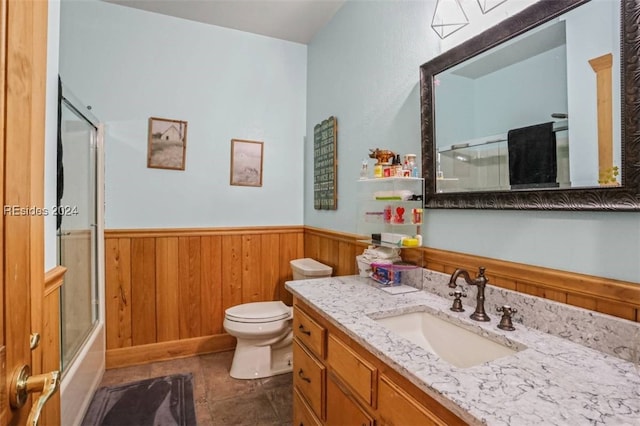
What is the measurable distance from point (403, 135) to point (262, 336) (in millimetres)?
1593

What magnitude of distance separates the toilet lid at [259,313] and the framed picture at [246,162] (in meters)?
1.07

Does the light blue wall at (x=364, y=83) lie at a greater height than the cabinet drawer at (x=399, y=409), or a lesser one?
greater

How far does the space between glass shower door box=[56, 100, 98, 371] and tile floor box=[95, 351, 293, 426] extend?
22.0 inches

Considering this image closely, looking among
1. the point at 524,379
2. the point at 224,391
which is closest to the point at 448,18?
the point at 524,379

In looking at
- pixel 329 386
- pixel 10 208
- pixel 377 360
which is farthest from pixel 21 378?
pixel 329 386

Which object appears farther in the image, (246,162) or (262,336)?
(246,162)

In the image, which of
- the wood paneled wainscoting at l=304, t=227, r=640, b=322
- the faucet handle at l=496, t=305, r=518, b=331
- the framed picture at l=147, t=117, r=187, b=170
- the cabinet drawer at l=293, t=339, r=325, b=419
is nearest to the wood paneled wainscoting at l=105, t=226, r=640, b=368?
the framed picture at l=147, t=117, r=187, b=170

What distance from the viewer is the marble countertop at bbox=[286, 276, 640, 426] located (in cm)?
66

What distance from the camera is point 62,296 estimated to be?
1718 millimetres

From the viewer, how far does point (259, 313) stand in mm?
2295

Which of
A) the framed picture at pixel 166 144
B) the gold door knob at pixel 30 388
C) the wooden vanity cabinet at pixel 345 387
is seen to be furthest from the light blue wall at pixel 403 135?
the gold door knob at pixel 30 388

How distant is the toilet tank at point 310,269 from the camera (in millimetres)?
2393

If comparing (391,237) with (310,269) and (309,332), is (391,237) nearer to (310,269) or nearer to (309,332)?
(309,332)

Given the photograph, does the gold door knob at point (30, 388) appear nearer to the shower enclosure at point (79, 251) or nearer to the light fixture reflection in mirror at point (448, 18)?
the shower enclosure at point (79, 251)
